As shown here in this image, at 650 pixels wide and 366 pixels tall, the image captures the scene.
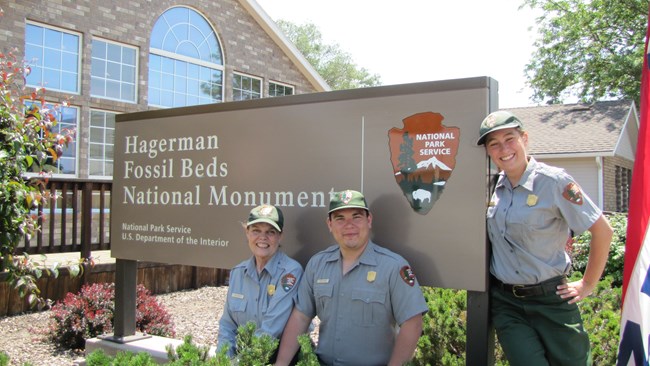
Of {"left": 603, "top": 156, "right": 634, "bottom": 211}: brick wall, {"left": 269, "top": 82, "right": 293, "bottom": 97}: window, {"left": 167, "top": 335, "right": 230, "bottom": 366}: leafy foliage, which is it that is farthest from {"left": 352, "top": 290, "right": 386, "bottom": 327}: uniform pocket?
{"left": 603, "top": 156, "right": 634, "bottom": 211}: brick wall

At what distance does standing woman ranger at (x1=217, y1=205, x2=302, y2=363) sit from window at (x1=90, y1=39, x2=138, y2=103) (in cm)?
869

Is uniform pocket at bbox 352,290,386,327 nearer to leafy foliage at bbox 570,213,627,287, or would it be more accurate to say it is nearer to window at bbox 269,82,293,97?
leafy foliage at bbox 570,213,627,287

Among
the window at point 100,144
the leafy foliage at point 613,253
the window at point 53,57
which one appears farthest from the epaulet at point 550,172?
the window at point 100,144

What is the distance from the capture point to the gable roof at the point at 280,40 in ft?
45.2

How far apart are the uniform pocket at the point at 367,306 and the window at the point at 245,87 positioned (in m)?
11.1

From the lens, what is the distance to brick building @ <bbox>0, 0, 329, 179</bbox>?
391 inches

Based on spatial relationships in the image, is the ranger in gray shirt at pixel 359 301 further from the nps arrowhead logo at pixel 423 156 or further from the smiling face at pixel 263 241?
the smiling face at pixel 263 241

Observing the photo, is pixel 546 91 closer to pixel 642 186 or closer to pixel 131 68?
pixel 131 68

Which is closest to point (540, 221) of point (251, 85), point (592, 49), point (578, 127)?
point (251, 85)

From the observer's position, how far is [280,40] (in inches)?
564

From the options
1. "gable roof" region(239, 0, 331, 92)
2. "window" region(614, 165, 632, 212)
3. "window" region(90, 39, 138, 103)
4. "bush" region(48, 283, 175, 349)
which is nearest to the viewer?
"bush" region(48, 283, 175, 349)

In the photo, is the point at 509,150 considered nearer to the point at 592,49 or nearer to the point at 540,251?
the point at 540,251

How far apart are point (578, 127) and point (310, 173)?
17693 mm

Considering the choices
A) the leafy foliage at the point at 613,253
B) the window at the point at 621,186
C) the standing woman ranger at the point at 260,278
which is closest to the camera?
the standing woman ranger at the point at 260,278
